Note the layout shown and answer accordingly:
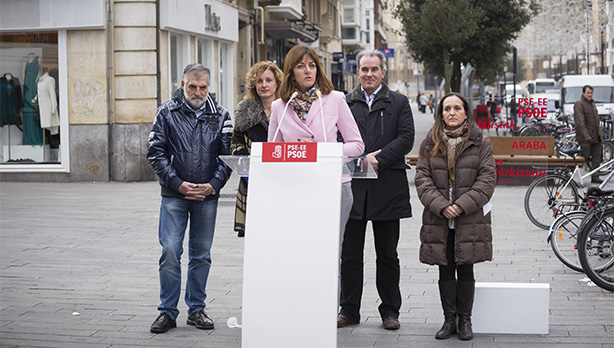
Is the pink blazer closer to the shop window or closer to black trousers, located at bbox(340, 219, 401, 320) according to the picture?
black trousers, located at bbox(340, 219, 401, 320)

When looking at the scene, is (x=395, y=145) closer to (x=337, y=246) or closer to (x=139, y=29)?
(x=337, y=246)

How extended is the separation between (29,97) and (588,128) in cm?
1172

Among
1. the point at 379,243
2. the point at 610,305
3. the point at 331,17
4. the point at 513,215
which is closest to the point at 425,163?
the point at 379,243

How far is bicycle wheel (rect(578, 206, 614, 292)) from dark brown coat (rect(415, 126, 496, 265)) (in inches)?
80.9

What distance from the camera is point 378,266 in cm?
674

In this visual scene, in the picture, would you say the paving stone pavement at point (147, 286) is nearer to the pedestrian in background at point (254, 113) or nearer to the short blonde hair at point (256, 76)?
the pedestrian in background at point (254, 113)

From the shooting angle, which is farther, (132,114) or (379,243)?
(132,114)

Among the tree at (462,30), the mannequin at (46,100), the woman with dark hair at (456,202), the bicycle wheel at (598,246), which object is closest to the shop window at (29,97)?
the mannequin at (46,100)

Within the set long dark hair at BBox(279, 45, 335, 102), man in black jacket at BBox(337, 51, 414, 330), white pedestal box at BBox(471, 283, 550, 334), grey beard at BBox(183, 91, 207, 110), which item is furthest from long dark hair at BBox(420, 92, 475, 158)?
grey beard at BBox(183, 91, 207, 110)

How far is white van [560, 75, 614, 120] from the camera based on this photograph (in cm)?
3509

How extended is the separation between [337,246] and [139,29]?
15.1 meters

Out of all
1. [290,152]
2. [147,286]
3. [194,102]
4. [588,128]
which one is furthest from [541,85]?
[290,152]

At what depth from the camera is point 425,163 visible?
251 inches

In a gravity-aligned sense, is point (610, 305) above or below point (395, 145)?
below
